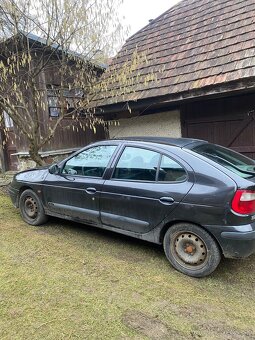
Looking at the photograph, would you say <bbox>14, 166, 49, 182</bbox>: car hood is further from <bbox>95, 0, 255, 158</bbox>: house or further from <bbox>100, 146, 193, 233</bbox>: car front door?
<bbox>95, 0, 255, 158</bbox>: house

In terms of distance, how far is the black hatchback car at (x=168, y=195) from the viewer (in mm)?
2934

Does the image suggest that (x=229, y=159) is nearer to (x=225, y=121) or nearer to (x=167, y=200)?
(x=167, y=200)

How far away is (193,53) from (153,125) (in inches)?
76.8

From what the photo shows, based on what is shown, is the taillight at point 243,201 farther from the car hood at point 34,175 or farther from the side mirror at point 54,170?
the car hood at point 34,175

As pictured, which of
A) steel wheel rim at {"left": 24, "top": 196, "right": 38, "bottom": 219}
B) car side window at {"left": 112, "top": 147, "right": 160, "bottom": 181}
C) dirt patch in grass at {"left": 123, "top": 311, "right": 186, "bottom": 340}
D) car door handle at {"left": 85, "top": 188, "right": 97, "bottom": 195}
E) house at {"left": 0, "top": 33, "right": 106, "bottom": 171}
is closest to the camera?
dirt patch in grass at {"left": 123, "top": 311, "right": 186, "bottom": 340}

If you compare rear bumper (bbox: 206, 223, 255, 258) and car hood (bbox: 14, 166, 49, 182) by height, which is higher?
car hood (bbox: 14, 166, 49, 182)

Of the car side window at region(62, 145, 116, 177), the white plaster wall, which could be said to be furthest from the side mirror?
the white plaster wall

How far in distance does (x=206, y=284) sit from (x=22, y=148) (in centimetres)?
749

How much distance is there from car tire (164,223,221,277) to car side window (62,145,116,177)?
4.36 ft

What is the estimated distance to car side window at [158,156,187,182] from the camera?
328 centimetres

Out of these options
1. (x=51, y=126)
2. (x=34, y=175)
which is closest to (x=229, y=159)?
(x=34, y=175)

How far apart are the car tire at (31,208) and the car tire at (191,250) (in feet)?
7.44

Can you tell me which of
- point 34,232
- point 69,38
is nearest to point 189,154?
point 34,232

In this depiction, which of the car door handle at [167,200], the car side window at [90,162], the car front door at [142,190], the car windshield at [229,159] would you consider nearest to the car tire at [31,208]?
the car side window at [90,162]
